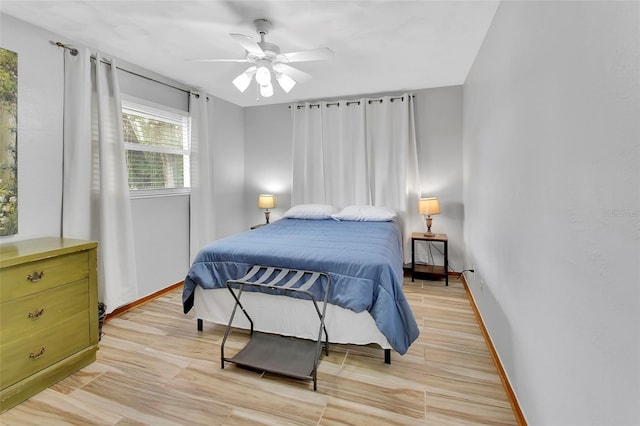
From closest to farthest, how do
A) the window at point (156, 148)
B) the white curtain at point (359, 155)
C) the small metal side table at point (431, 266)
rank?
the window at point (156, 148)
the small metal side table at point (431, 266)
the white curtain at point (359, 155)

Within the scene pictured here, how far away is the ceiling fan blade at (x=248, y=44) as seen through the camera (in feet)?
6.77

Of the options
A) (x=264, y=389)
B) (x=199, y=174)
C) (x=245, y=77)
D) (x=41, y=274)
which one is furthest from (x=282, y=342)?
(x=199, y=174)

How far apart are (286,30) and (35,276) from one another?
237 cm

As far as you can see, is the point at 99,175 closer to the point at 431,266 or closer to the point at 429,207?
the point at 429,207

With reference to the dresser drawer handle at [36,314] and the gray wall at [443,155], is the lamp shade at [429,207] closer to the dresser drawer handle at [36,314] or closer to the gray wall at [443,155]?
the gray wall at [443,155]

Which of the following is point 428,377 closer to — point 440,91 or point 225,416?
point 225,416

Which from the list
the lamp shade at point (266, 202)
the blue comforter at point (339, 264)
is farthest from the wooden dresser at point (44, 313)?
the lamp shade at point (266, 202)

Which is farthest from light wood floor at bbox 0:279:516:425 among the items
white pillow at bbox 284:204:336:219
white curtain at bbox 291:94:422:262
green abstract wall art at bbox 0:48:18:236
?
white curtain at bbox 291:94:422:262

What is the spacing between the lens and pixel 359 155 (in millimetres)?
4312

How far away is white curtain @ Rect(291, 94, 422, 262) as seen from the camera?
4.15 m

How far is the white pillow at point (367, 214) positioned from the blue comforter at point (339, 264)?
0.61 meters

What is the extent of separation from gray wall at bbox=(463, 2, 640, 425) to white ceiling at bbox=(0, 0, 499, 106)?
57 centimetres

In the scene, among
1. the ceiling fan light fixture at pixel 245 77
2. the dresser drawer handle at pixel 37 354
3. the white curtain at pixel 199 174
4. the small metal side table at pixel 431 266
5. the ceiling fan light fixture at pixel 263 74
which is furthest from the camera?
the white curtain at pixel 199 174

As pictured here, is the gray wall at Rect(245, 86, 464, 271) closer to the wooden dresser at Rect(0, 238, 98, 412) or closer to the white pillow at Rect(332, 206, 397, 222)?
the white pillow at Rect(332, 206, 397, 222)
